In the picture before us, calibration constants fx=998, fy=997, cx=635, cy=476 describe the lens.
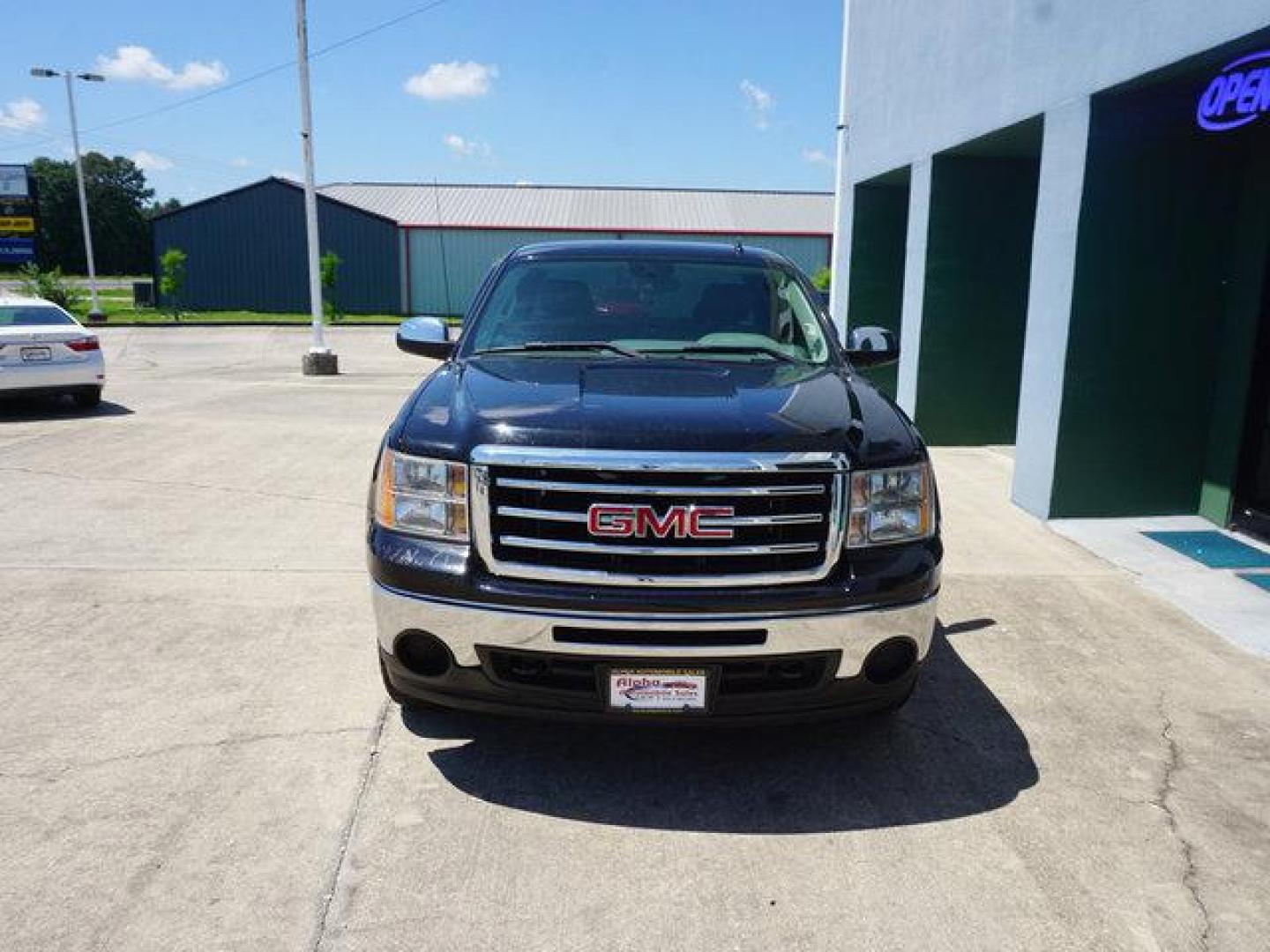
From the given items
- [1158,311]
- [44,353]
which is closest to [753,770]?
[1158,311]

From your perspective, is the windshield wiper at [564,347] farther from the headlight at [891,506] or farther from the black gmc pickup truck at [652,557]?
the headlight at [891,506]

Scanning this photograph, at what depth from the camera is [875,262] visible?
13.1 metres

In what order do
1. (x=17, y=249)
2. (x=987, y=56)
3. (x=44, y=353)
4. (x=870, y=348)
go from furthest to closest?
1. (x=17, y=249)
2. (x=44, y=353)
3. (x=987, y=56)
4. (x=870, y=348)

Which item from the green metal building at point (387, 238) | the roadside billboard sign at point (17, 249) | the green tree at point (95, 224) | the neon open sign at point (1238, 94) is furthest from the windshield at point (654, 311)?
the green tree at point (95, 224)

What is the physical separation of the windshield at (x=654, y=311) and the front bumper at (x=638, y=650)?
4.80 feet

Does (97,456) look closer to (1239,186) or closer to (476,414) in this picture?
(476,414)

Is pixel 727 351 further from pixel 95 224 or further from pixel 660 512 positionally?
pixel 95 224

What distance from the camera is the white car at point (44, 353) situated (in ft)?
37.2

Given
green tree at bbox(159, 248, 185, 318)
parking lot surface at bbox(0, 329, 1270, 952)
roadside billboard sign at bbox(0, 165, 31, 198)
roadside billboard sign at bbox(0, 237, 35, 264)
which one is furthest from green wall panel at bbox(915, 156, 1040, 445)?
green tree at bbox(159, 248, 185, 318)

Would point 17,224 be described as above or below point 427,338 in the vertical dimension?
above

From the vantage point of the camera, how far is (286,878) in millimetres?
2951

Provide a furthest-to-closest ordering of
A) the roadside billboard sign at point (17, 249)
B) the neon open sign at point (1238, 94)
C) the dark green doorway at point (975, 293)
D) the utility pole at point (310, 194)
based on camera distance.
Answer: the roadside billboard sign at point (17, 249) → the utility pole at point (310, 194) → the dark green doorway at point (975, 293) → the neon open sign at point (1238, 94)

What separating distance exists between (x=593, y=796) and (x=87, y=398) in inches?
449

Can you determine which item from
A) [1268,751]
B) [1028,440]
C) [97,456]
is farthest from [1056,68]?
[97,456]
